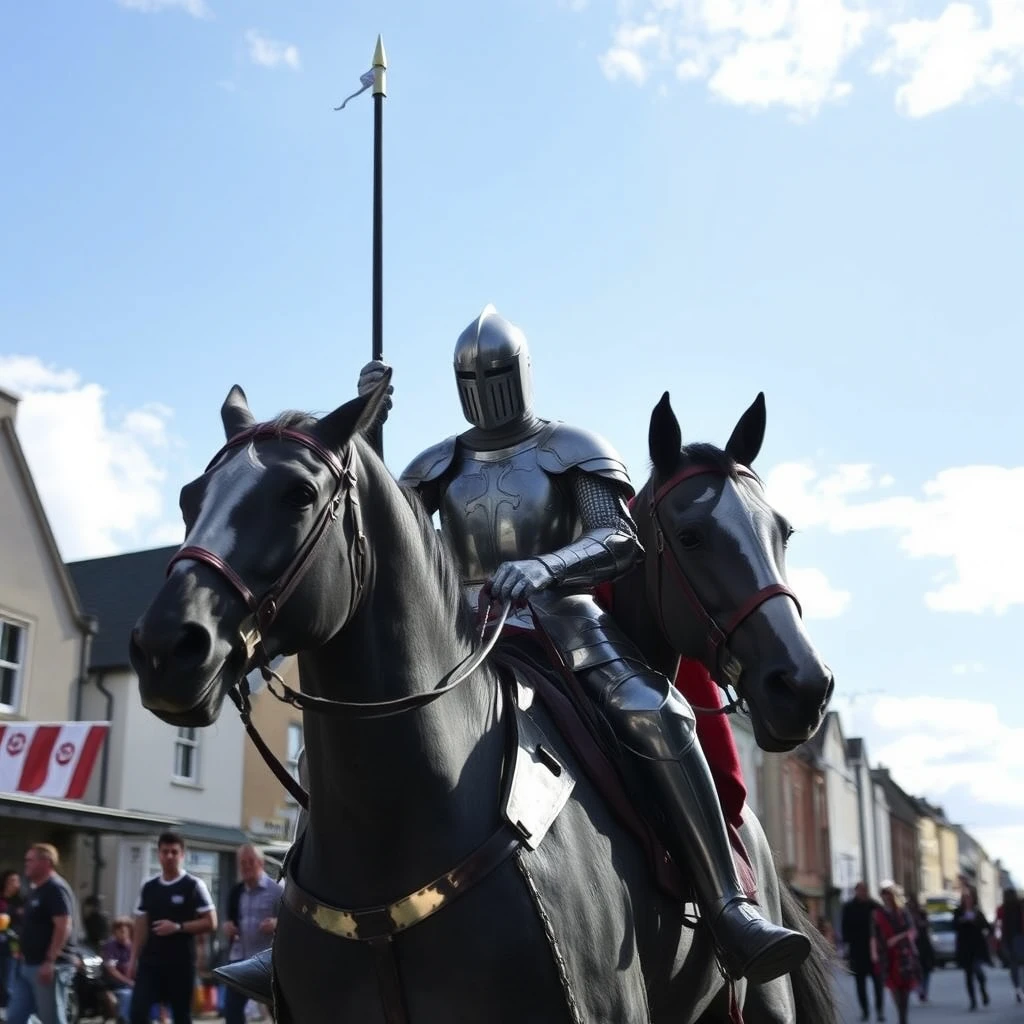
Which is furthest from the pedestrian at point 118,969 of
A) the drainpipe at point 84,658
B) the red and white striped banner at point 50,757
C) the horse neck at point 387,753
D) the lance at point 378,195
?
the horse neck at point 387,753

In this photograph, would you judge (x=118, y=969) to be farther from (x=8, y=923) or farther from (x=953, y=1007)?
(x=953, y=1007)

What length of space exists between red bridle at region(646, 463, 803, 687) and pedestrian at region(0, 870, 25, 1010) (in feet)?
32.1

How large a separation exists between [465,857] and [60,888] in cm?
769

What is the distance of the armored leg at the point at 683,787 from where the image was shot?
12.6 feet

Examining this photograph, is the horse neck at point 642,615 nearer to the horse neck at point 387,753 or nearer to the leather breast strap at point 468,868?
the leather breast strap at point 468,868

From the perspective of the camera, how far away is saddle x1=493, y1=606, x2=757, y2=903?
12.5 ft

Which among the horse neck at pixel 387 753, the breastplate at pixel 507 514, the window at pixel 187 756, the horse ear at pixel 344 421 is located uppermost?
the window at pixel 187 756

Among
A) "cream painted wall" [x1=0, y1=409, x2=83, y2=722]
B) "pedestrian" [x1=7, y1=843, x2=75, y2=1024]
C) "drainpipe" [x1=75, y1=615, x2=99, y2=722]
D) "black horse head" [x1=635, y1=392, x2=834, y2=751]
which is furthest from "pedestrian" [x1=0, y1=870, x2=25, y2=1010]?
"black horse head" [x1=635, y1=392, x2=834, y2=751]

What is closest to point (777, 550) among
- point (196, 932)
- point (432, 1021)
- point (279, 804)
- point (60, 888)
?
point (432, 1021)

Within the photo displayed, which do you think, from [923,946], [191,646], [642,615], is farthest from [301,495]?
[923,946]

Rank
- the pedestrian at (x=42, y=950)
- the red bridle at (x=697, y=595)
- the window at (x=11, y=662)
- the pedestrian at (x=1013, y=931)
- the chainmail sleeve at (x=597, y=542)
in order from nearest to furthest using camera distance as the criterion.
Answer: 1. the red bridle at (x=697, y=595)
2. the chainmail sleeve at (x=597, y=542)
3. the pedestrian at (x=42, y=950)
4. the pedestrian at (x=1013, y=931)
5. the window at (x=11, y=662)

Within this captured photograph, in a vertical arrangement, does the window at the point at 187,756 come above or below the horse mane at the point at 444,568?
above

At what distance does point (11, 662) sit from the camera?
70.0ft

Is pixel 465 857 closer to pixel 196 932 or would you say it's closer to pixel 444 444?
pixel 444 444
